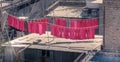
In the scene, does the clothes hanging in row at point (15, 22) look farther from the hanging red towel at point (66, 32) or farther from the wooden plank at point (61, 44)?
the hanging red towel at point (66, 32)

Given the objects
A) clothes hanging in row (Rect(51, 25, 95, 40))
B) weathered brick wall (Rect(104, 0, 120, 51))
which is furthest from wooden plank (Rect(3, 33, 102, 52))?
weathered brick wall (Rect(104, 0, 120, 51))

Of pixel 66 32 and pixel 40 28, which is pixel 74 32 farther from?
pixel 40 28

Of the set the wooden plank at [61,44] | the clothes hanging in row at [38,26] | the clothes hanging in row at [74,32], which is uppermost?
the clothes hanging in row at [38,26]

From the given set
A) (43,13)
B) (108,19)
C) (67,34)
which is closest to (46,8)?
(43,13)

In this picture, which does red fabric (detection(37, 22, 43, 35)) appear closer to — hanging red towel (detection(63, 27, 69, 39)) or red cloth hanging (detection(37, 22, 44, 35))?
red cloth hanging (detection(37, 22, 44, 35))

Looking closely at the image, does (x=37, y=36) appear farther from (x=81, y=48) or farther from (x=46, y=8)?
(x=46, y=8)

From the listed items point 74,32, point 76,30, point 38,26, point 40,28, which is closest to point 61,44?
point 74,32

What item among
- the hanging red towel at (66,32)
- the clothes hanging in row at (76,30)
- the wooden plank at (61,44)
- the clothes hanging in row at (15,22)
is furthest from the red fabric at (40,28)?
the clothes hanging in row at (15,22)

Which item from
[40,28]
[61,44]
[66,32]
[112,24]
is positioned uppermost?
[112,24]
